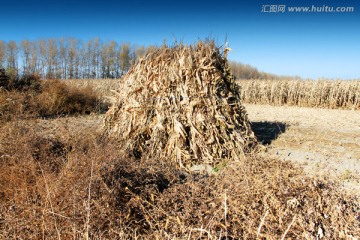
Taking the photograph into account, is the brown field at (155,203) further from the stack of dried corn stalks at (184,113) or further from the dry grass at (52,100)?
the dry grass at (52,100)

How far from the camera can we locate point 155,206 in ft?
10.0

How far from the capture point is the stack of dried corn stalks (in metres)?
5.27

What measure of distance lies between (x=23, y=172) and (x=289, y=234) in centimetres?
343

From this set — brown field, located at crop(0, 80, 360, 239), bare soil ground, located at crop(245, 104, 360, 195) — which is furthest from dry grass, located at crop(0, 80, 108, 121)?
bare soil ground, located at crop(245, 104, 360, 195)

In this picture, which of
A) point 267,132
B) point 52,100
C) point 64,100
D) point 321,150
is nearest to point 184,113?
point 321,150

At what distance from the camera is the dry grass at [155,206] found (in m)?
2.61

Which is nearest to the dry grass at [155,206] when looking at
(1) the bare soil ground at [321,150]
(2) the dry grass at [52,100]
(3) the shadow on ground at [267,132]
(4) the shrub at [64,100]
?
(1) the bare soil ground at [321,150]

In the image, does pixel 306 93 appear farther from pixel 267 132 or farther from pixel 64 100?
pixel 64 100

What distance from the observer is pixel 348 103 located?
61.9 ft

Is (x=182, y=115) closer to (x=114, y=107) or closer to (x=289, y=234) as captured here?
(x=114, y=107)

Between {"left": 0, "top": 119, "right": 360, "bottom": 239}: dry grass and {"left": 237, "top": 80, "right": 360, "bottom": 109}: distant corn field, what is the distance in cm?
1813

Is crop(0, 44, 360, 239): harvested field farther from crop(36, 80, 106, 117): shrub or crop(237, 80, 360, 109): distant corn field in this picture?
crop(237, 80, 360, 109): distant corn field

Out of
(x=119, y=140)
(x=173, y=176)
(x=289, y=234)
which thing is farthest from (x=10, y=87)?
(x=289, y=234)

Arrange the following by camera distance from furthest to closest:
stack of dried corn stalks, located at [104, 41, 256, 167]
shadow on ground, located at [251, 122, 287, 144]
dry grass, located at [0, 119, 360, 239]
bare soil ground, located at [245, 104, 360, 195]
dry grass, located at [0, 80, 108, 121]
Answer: dry grass, located at [0, 80, 108, 121] → shadow on ground, located at [251, 122, 287, 144] → stack of dried corn stalks, located at [104, 41, 256, 167] → bare soil ground, located at [245, 104, 360, 195] → dry grass, located at [0, 119, 360, 239]
